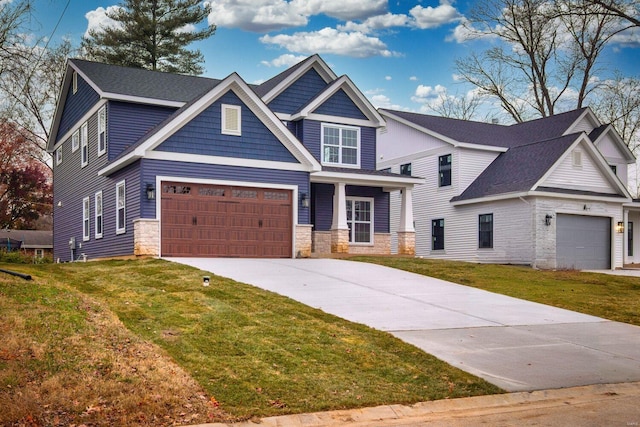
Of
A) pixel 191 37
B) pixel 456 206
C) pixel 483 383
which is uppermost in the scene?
pixel 191 37

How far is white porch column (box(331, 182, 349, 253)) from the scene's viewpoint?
86.5ft

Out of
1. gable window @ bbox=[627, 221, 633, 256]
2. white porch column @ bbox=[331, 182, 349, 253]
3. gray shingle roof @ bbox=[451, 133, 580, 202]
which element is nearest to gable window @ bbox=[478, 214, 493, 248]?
gray shingle roof @ bbox=[451, 133, 580, 202]

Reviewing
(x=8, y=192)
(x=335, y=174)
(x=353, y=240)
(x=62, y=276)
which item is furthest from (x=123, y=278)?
(x=8, y=192)

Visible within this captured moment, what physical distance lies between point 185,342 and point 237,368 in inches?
48.1

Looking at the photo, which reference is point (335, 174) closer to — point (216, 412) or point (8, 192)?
point (216, 412)

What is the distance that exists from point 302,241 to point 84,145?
11.1m

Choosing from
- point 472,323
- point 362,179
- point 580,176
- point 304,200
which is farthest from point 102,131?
point 580,176

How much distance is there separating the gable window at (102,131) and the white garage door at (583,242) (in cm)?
1828

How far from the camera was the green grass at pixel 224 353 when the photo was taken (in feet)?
25.9

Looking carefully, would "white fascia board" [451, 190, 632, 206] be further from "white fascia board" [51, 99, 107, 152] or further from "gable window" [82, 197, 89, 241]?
"gable window" [82, 197, 89, 241]

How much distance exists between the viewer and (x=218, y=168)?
22.7 meters

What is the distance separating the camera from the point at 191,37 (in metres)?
48.4

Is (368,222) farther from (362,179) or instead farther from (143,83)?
(143,83)

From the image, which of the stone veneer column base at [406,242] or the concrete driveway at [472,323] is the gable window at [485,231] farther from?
the concrete driveway at [472,323]
